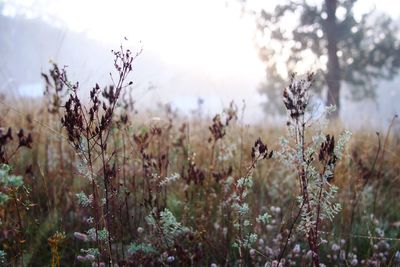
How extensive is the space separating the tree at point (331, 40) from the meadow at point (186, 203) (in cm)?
1394

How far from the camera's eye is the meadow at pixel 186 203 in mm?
1670

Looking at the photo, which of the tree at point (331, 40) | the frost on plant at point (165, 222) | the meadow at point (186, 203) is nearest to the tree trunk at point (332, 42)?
the tree at point (331, 40)

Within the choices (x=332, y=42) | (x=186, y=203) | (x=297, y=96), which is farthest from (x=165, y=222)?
(x=332, y=42)

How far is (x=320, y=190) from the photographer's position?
1683 mm

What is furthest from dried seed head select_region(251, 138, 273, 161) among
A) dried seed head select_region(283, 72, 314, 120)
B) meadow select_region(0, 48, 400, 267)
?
dried seed head select_region(283, 72, 314, 120)

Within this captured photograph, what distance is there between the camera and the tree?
17156mm

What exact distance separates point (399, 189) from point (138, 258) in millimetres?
2766

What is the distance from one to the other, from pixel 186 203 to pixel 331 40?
16391mm

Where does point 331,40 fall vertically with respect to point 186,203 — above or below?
above

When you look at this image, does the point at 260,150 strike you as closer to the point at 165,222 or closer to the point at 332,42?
the point at 165,222

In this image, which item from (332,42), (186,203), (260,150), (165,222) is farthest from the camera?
(332,42)

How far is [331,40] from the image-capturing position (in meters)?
17.3

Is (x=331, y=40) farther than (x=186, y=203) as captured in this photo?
Yes

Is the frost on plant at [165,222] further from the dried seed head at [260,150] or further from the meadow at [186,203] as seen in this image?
the dried seed head at [260,150]
